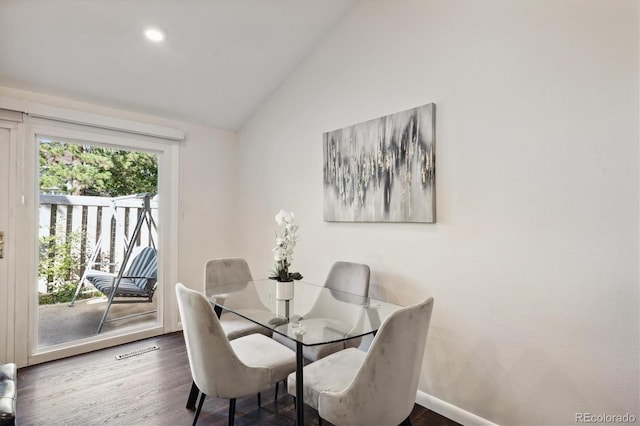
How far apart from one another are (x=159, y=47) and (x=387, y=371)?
9.47 ft

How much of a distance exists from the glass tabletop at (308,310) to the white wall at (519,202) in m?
0.44

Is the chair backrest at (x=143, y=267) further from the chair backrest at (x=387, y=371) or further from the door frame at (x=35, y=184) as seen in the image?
the chair backrest at (x=387, y=371)

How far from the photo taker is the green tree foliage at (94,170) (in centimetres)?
296

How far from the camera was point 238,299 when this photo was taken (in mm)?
2357

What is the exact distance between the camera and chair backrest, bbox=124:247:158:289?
11.4 feet

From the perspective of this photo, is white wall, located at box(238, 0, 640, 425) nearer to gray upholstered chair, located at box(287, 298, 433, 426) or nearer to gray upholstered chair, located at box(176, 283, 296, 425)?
gray upholstered chair, located at box(287, 298, 433, 426)

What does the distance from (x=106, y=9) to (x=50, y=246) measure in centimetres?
204

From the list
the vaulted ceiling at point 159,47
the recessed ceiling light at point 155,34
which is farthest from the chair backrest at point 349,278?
the recessed ceiling light at point 155,34

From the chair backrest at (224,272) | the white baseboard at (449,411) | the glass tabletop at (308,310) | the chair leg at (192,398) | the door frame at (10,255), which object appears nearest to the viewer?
the glass tabletop at (308,310)

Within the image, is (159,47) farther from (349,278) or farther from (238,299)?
(349,278)

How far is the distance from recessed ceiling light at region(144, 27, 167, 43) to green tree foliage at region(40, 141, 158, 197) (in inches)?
49.2

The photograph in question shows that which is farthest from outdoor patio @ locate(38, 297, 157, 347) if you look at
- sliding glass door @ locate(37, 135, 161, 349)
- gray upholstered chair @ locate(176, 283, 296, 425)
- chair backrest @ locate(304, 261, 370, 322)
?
chair backrest @ locate(304, 261, 370, 322)

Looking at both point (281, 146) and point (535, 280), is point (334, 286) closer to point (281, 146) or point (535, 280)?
point (535, 280)

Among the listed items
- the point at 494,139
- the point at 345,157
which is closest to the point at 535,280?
A: the point at 494,139
